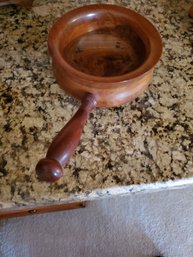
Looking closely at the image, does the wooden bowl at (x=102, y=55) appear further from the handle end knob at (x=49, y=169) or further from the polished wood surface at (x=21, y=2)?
the polished wood surface at (x=21, y=2)

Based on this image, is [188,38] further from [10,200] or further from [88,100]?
[10,200]

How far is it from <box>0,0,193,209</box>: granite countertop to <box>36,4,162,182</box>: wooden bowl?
0.04m

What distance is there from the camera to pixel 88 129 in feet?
1.91

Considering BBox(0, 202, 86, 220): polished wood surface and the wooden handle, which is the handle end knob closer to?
the wooden handle

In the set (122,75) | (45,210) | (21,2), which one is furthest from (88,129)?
(45,210)

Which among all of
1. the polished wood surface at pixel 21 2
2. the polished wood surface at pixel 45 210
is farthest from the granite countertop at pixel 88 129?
the polished wood surface at pixel 45 210

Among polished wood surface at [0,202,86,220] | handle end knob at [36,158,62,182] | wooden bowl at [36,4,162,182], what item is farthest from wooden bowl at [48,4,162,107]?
polished wood surface at [0,202,86,220]

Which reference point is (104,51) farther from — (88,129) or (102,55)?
(88,129)

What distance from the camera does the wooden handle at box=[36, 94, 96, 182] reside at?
42 centimetres

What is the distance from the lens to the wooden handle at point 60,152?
0.42 metres

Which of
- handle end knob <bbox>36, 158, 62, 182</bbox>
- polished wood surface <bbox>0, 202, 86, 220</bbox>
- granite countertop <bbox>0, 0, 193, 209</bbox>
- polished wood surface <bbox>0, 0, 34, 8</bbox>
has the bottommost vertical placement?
polished wood surface <bbox>0, 202, 86, 220</bbox>

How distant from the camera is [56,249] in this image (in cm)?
106

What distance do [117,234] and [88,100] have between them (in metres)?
0.71

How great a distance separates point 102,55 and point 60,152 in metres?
0.29
